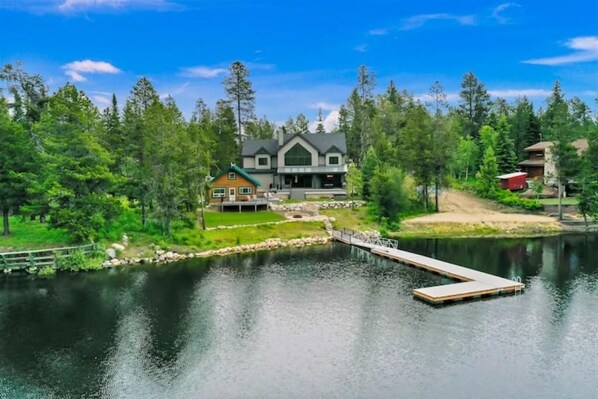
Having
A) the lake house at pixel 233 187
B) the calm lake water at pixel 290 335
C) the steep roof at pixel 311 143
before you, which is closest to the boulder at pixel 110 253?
the calm lake water at pixel 290 335

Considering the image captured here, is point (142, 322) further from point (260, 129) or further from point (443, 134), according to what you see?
point (260, 129)

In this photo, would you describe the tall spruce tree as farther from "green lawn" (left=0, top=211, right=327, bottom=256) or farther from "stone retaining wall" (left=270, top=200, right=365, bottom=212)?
"stone retaining wall" (left=270, top=200, right=365, bottom=212)

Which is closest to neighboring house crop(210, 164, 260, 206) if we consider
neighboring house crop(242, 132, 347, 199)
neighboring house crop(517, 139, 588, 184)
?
neighboring house crop(242, 132, 347, 199)

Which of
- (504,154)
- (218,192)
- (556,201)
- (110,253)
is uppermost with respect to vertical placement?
(504,154)

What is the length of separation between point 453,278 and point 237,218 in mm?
23497

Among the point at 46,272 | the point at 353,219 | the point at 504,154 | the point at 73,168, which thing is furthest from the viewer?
the point at 504,154

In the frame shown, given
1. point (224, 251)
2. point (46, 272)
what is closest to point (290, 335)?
point (224, 251)

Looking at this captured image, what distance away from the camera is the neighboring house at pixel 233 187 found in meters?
55.8

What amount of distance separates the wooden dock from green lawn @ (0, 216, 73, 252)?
24.2 metres

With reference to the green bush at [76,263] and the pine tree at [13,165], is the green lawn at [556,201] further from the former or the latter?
the pine tree at [13,165]

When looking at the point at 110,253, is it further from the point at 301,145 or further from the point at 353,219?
the point at 301,145

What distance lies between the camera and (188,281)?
103 feet

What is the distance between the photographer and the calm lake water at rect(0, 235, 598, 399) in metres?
17.8

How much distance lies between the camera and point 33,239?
37.3 meters
